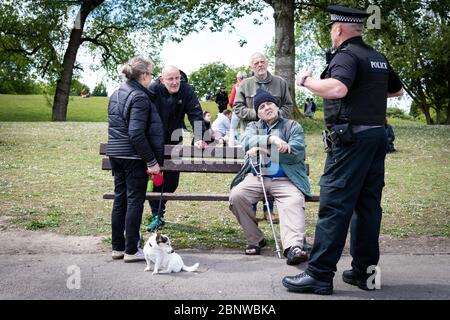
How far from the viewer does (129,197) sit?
6.15 meters

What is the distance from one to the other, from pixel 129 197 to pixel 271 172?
5.28ft

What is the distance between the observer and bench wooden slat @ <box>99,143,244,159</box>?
7333mm

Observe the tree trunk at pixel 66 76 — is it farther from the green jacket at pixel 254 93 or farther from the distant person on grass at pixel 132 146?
the distant person on grass at pixel 132 146

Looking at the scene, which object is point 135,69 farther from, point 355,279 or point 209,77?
point 209,77

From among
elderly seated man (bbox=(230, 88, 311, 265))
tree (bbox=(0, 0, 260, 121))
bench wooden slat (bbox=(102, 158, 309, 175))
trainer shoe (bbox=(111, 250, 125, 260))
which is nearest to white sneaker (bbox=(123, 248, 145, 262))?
trainer shoe (bbox=(111, 250, 125, 260))

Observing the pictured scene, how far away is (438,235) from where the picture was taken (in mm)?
7367

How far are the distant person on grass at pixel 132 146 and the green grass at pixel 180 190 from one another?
3.00ft

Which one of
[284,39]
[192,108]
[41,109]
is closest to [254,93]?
[192,108]

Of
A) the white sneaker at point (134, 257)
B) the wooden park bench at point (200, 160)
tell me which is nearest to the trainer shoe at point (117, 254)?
the white sneaker at point (134, 257)
